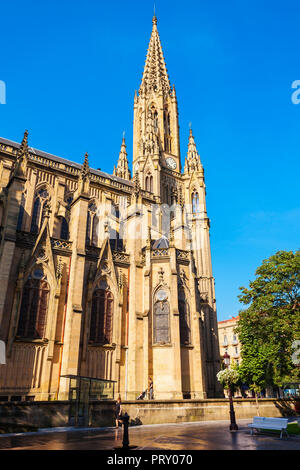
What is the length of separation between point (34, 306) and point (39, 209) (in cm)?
1040

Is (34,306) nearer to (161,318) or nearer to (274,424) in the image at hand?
(161,318)

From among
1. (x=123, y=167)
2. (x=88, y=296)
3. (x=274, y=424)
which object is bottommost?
(x=274, y=424)

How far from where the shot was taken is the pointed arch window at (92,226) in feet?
103

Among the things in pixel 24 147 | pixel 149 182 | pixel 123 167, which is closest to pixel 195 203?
pixel 149 182

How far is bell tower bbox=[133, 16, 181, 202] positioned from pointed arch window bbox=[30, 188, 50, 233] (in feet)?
47.3

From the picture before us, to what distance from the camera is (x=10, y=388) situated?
20.1 metres

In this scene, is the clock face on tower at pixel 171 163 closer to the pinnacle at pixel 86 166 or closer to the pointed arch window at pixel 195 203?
the pointed arch window at pixel 195 203

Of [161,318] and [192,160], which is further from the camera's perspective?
[192,160]

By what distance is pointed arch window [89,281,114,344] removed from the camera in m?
24.3

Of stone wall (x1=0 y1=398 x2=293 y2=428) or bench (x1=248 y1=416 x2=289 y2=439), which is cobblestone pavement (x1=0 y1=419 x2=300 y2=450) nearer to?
bench (x1=248 y1=416 x2=289 y2=439)

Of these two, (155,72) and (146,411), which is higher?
(155,72)

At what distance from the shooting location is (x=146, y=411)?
18172 millimetres

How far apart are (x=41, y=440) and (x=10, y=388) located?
9849 mm
